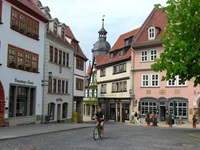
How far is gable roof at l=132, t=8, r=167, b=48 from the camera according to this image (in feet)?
143

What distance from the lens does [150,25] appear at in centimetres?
4406

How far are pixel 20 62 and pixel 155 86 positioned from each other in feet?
70.4

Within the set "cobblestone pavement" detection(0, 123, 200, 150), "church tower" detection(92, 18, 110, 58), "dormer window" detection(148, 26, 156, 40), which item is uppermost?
"church tower" detection(92, 18, 110, 58)

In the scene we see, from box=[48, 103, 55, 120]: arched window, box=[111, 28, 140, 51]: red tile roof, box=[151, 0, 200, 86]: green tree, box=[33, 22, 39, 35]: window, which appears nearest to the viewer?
box=[151, 0, 200, 86]: green tree

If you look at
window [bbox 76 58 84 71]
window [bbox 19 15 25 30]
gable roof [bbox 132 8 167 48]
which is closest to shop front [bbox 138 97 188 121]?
gable roof [bbox 132 8 167 48]

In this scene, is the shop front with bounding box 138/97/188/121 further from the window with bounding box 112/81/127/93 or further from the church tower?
the church tower

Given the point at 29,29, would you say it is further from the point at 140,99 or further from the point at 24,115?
the point at 140,99

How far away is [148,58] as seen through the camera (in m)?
43.5

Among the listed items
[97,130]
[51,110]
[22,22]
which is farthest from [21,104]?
[97,130]

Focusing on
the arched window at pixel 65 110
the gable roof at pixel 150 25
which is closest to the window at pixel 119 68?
the gable roof at pixel 150 25

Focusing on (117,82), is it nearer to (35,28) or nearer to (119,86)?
(119,86)

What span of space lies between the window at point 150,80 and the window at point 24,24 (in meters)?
19.1

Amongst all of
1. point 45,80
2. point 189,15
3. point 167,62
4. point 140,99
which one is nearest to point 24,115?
point 45,80

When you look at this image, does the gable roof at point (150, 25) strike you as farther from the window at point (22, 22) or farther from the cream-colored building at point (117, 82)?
the window at point (22, 22)
